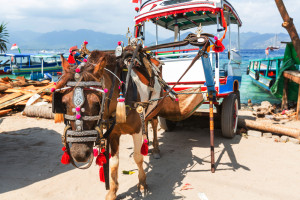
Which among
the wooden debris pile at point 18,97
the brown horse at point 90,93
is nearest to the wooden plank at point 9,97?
the wooden debris pile at point 18,97

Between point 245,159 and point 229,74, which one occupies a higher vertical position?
point 229,74

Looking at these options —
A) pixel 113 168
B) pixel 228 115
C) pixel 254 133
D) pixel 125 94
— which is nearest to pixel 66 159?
pixel 125 94

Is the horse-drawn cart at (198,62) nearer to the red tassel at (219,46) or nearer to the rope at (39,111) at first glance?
the red tassel at (219,46)

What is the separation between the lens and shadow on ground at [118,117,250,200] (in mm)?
3435

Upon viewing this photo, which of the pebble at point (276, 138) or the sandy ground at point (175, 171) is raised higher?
→ the pebble at point (276, 138)

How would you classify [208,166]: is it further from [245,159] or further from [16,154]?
[16,154]

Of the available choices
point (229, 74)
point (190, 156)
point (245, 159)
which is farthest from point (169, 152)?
point (229, 74)

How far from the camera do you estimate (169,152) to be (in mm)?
5012

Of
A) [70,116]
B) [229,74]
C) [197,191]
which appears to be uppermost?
[229,74]

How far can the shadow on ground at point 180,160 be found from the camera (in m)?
3.44

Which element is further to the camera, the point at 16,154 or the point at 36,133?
the point at 36,133

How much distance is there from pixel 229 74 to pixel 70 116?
4.65m

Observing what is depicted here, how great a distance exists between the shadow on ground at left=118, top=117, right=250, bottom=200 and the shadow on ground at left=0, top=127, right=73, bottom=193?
68.4 inches

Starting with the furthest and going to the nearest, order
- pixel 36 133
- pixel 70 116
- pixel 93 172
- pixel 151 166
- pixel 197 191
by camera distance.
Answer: pixel 36 133, pixel 151 166, pixel 93 172, pixel 197 191, pixel 70 116
